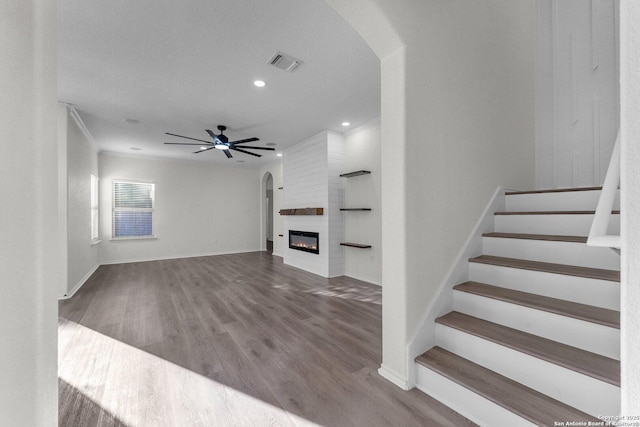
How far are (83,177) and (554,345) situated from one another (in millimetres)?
6703

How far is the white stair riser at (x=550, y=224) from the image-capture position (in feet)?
6.32

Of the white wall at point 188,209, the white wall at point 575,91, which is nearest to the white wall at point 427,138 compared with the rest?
the white wall at point 575,91

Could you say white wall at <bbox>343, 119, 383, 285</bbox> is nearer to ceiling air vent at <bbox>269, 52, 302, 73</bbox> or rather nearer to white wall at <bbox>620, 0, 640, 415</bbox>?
ceiling air vent at <bbox>269, 52, 302, 73</bbox>

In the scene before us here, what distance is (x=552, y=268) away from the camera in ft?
5.74

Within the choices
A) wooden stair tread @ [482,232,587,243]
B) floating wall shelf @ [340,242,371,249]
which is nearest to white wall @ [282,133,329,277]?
floating wall shelf @ [340,242,371,249]

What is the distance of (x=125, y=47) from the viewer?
2486 mm

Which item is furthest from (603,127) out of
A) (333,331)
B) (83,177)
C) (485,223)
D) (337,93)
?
(83,177)

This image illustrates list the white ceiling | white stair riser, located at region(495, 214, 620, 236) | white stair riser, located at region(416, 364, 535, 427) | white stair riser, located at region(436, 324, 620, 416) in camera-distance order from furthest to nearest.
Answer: the white ceiling < white stair riser, located at region(495, 214, 620, 236) < white stair riser, located at region(416, 364, 535, 427) < white stair riser, located at region(436, 324, 620, 416)

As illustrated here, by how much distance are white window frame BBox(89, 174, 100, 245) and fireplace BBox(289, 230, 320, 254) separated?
4.13 m

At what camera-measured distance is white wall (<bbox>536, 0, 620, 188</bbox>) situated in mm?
2689

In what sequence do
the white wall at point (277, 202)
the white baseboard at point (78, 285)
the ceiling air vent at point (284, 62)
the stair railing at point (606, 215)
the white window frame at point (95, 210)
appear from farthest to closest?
the white wall at point (277, 202) → the white window frame at point (95, 210) → the white baseboard at point (78, 285) → the ceiling air vent at point (284, 62) → the stair railing at point (606, 215)

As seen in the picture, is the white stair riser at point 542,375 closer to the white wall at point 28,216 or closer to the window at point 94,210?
the white wall at point 28,216

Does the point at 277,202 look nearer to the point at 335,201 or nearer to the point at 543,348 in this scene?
the point at 335,201

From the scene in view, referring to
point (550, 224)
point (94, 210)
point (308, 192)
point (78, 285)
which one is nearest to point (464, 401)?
point (550, 224)
